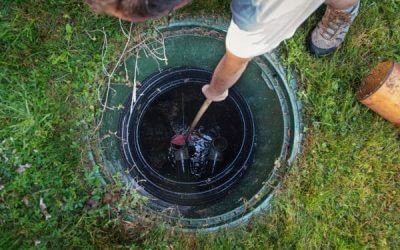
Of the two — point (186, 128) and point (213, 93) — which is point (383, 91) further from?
point (186, 128)

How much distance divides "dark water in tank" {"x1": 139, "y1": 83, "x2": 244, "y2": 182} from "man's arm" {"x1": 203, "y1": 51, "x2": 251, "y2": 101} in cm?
84

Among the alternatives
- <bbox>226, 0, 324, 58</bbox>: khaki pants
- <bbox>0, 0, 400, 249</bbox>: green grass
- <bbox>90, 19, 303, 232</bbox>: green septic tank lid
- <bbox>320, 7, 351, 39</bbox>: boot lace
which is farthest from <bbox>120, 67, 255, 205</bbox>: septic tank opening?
<bbox>226, 0, 324, 58</bbox>: khaki pants

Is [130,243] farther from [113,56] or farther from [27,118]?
[113,56]

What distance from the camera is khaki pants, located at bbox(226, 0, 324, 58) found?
63.2 inches

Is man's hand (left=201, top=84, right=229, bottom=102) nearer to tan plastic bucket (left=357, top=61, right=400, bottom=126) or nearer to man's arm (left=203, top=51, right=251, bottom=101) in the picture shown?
man's arm (left=203, top=51, right=251, bottom=101)

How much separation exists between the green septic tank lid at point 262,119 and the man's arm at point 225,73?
0.54 metres

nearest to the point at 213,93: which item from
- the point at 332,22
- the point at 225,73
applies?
the point at 225,73

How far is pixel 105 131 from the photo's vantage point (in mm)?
2732

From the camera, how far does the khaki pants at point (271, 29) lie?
1606mm

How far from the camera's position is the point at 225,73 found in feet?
6.65

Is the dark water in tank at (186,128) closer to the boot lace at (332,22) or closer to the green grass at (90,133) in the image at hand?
the green grass at (90,133)

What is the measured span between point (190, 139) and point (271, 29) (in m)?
1.61

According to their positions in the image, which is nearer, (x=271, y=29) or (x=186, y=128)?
(x=271, y=29)

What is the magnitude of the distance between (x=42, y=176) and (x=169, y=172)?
0.91 meters
